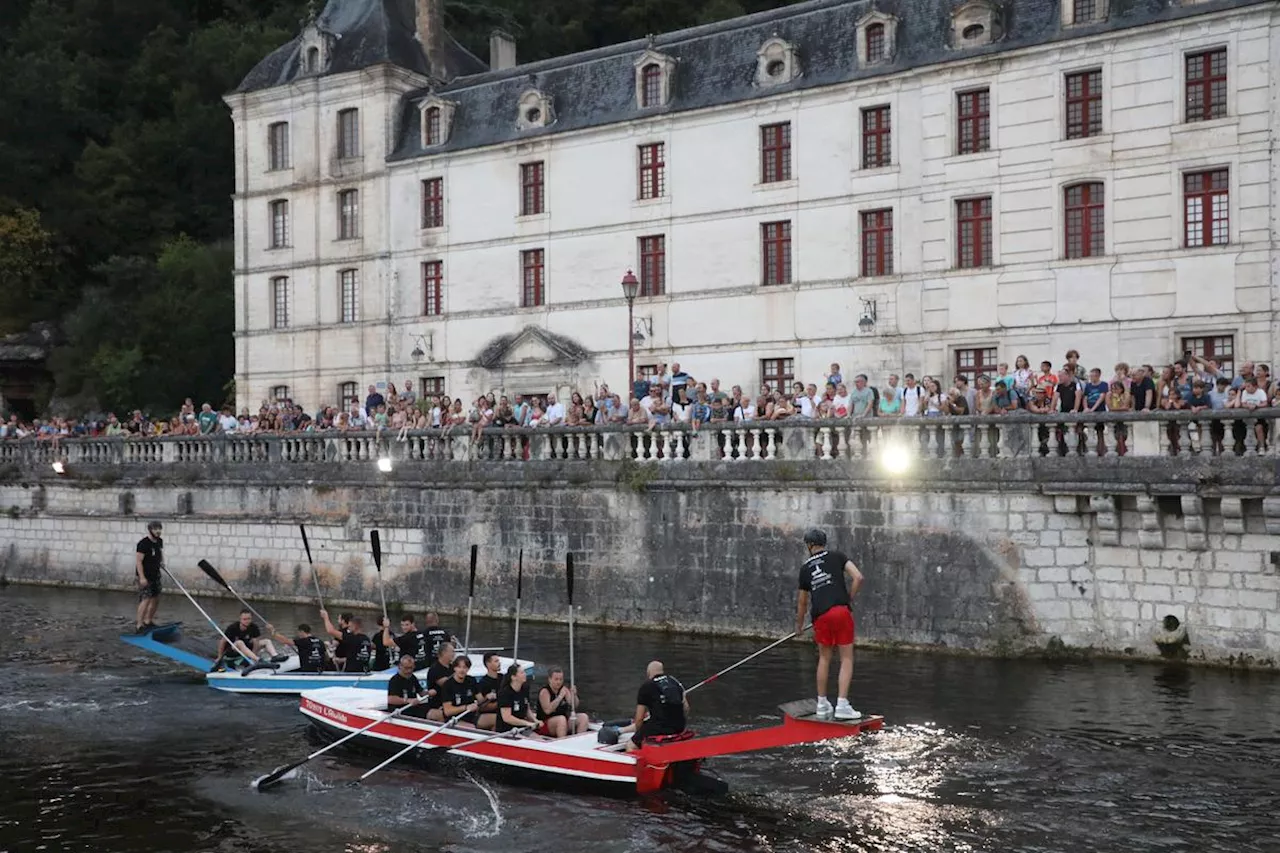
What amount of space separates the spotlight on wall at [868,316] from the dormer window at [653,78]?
694 cm

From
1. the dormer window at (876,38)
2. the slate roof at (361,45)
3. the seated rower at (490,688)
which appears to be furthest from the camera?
the slate roof at (361,45)

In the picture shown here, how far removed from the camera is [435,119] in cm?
3641

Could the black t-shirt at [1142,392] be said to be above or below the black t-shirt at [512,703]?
above

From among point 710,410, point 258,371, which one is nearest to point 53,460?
point 258,371

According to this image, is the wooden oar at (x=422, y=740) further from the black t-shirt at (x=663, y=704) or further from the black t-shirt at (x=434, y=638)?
the black t-shirt at (x=434, y=638)

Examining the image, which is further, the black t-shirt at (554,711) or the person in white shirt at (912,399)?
the person in white shirt at (912,399)

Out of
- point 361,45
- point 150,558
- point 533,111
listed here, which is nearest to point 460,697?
point 150,558

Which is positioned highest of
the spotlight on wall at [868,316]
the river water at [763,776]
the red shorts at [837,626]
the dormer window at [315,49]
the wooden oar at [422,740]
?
the dormer window at [315,49]

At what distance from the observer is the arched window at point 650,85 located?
32906 mm

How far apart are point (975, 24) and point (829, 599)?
1875 centimetres

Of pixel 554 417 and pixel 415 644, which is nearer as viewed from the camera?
pixel 415 644

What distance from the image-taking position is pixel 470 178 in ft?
117

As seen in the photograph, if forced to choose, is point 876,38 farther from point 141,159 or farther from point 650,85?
point 141,159

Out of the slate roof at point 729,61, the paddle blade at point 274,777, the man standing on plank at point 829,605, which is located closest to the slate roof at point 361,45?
the slate roof at point 729,61
